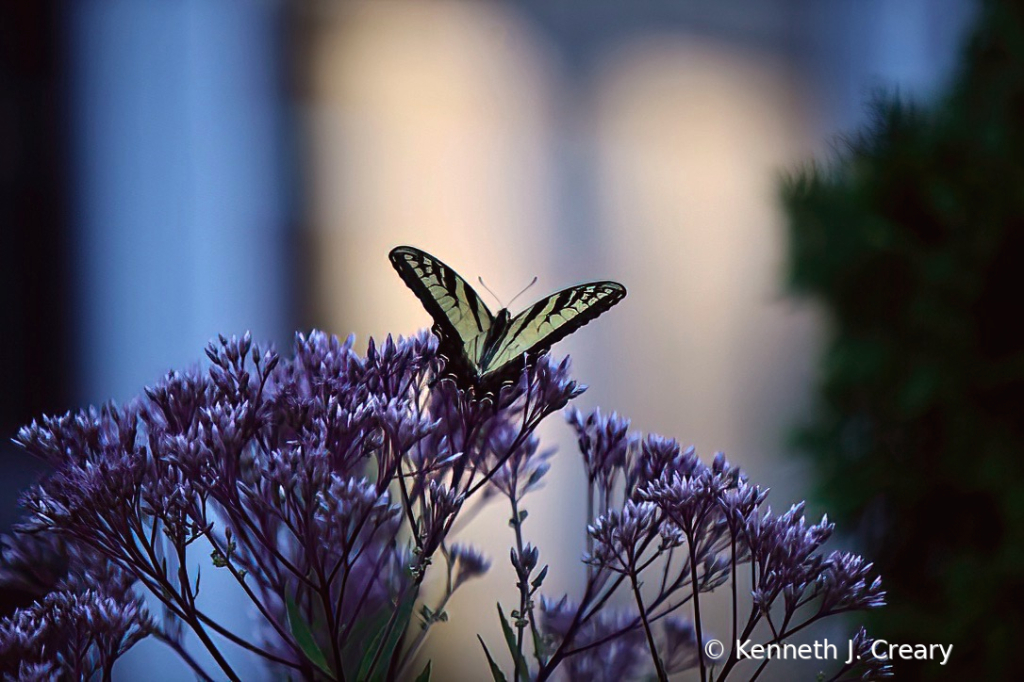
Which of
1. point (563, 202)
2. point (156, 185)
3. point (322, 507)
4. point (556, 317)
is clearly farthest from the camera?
point (563, 202)

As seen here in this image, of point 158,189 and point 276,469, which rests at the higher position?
point 158,189

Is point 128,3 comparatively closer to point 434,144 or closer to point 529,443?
point 434,144

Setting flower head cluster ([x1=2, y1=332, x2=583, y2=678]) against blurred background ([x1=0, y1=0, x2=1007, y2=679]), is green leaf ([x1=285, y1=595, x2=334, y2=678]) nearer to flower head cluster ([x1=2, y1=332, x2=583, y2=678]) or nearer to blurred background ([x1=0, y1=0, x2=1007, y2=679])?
flower head cluster ([x1=2, y1=332, x2=583, y2=678])

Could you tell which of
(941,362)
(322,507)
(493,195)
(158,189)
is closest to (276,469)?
(322,507)

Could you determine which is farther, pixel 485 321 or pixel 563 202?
pixel 563 202

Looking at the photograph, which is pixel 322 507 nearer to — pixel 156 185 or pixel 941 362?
pixel 941 362

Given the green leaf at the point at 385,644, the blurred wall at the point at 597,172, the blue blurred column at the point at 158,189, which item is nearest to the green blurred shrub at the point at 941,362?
the green leaf at the point at 385,644

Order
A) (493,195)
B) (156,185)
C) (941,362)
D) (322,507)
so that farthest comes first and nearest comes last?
(493,195) → (156,185) → (941,362) → (322,507)

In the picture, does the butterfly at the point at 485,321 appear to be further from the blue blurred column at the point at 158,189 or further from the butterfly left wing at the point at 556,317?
the blue blurred column at the point at 158,189
